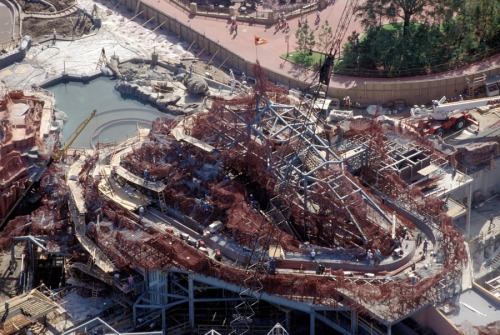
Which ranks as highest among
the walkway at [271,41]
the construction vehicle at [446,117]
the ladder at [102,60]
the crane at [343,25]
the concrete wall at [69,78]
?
the construction vehicle at [446,117]

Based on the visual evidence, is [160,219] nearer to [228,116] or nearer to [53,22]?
[228,116]

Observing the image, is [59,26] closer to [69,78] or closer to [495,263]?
[69,78]

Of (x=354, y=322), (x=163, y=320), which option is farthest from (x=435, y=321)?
(x=163, y=320)

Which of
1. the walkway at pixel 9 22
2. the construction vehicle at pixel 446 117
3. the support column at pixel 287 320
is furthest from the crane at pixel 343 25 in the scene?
the support column at pixel 287 320

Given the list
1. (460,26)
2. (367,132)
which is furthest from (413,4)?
(367,132)

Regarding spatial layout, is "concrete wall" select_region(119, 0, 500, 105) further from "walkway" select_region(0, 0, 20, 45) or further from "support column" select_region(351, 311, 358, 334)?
"support column" select_region(351, 311, 358, 334)

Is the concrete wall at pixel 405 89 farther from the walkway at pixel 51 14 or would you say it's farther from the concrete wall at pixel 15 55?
the walkway at pixel 51 14
